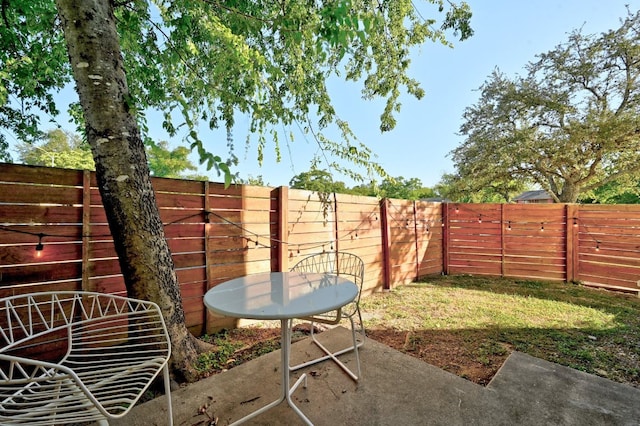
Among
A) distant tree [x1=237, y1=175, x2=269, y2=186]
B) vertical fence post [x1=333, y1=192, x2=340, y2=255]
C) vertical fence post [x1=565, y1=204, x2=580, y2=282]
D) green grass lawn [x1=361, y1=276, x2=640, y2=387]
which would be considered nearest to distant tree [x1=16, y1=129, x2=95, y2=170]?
distant tree [x1=237, y1=175, x2=269, y2=186]

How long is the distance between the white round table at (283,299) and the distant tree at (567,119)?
8321 millimetres

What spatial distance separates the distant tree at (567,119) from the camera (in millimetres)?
6469

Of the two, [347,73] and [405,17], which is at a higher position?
[405,17]

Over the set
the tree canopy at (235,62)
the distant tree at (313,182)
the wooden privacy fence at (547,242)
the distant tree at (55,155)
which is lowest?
the wooden privacy fence at (547,242)

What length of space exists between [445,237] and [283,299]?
532cm

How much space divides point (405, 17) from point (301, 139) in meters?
1.88

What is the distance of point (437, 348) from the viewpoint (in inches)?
97.3

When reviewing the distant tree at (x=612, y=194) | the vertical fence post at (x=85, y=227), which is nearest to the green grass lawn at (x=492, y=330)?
the vertical fence post at (x=85, y=227)

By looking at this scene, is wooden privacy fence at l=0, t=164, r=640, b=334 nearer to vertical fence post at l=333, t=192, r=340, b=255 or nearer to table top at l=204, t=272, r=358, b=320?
vertical fence post at l=333, t=192, r=340, b=255

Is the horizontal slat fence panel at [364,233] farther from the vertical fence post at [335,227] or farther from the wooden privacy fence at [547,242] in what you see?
the wooden privacy fence at [547,242]

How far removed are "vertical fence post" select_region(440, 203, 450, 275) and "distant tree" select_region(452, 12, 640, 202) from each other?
3.57 metres

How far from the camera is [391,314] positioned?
11.1 feet

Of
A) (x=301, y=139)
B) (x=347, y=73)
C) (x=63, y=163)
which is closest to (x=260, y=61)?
(x=301, y=139)

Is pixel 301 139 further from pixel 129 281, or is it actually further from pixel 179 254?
pixel 129 281
